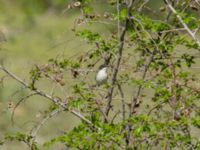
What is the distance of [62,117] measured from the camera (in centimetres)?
771

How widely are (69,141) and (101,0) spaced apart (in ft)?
2.20

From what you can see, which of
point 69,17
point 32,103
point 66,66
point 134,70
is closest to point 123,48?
point 134,70

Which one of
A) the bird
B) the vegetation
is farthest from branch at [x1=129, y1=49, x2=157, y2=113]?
the bird

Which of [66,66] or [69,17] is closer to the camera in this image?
[66,66]

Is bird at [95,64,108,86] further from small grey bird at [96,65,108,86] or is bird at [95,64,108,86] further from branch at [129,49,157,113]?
branch at [129,49,157,113]

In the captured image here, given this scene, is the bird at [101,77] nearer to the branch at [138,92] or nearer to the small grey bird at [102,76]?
the small grey bird at [102,76]

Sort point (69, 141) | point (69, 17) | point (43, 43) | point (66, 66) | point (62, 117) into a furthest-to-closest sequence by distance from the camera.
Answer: point (69, 17), point (43, 43), point (62, 117), point (66, 66), point (69, 141)

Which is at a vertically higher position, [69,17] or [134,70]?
[69,17]

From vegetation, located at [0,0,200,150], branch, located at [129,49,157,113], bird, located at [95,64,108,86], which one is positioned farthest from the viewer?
bird, located at [95,64,108,86]

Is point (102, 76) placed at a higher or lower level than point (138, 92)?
higher

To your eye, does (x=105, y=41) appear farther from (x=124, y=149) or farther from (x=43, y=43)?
(x=43, y=43)

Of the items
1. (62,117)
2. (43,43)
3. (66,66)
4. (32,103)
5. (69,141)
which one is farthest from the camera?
(43,43)

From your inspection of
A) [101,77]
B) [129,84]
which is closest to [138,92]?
[129,84]

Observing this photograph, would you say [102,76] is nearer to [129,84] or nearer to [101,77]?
[101,77]
